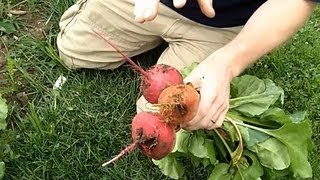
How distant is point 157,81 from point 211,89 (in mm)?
142

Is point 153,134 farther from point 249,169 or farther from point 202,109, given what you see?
point 249,169

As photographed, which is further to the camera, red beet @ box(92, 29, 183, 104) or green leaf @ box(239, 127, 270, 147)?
green leaf @ box(239, 127, 270, 147)

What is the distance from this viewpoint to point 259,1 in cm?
244

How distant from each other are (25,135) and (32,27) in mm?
519

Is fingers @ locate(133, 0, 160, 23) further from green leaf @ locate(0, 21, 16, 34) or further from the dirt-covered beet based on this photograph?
green leaf @ locate(0, 21, 16, 34)

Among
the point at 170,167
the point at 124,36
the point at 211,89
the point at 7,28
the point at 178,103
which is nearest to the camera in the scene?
the point at 178,103

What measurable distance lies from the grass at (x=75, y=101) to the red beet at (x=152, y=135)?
641mm

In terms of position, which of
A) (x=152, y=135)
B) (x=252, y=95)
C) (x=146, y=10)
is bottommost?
(x=252, y=95)

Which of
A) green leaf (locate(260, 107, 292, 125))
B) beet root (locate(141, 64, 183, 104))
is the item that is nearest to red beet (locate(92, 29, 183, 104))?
beet root (locate(141, 64, 183, 104))

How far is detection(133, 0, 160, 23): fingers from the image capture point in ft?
6.04

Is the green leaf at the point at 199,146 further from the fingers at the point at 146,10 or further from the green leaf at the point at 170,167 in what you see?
the fingers at the point at 146,10

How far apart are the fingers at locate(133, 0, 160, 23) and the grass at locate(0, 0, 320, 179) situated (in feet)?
2.40

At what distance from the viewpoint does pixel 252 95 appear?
2307mm

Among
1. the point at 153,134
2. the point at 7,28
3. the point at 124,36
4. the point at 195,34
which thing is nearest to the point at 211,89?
the point at 153,134
